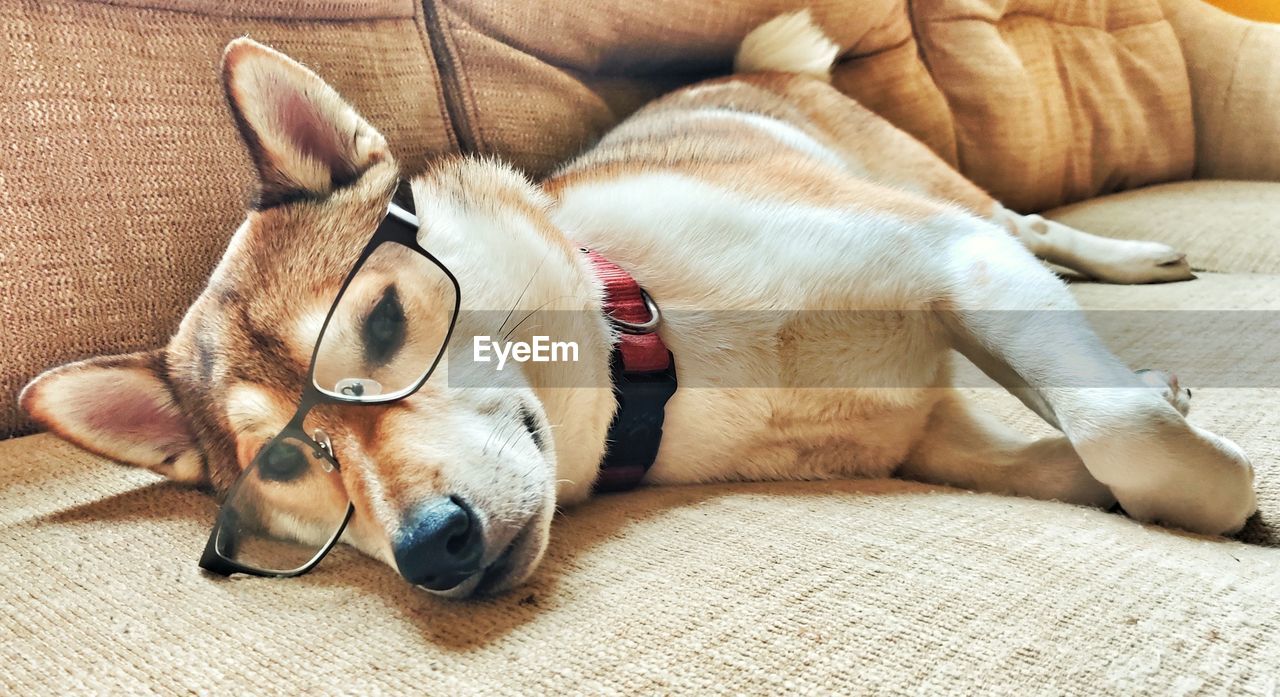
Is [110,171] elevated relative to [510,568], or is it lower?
elevated

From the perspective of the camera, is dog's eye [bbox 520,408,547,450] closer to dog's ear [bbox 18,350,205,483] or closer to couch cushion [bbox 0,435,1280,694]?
couch cushion [bbox 0,435,1280,694]

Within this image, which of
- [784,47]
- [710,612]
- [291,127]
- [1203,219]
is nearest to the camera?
[710,612]

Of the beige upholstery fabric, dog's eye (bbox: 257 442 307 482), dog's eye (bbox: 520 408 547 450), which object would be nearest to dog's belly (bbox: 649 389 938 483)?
dog's eye (bbox: 520 408 547 450)

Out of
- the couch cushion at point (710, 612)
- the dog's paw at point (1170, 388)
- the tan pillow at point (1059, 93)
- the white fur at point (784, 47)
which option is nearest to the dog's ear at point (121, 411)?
the couch cushion at point (710, 612)

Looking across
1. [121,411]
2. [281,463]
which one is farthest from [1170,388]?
[121,411]

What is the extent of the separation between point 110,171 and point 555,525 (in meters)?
0.78

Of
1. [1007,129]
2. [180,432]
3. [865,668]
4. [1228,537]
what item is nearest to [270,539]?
[180,432]

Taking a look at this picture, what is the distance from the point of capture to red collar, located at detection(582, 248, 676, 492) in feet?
3.45

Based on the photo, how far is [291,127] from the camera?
39.6 inches

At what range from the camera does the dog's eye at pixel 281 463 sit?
0.90 meters

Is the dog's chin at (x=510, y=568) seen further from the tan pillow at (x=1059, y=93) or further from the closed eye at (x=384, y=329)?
the tan pillow at (x=1059, y=93)

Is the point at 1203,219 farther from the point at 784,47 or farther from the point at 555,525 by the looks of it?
the point at 555,525

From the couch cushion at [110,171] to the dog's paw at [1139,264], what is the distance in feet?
5.56

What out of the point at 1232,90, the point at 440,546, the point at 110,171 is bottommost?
the point at 440,546
